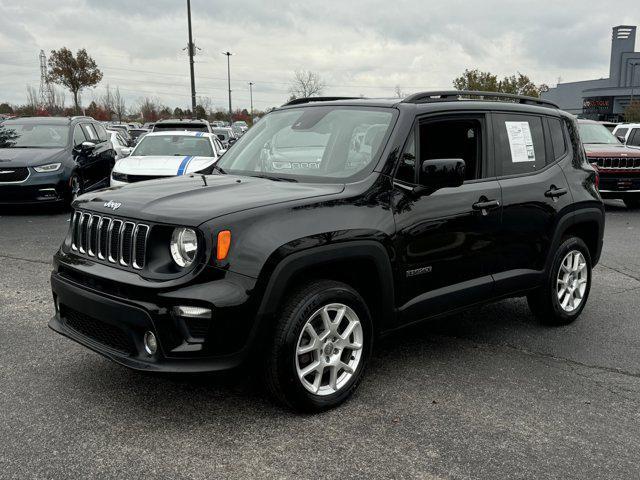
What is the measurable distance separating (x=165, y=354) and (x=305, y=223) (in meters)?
0.99

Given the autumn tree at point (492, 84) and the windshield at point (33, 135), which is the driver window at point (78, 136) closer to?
the windshield at point (33, 135)

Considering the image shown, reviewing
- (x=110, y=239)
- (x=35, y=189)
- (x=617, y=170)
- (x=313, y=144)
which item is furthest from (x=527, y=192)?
(x=617, y=170)

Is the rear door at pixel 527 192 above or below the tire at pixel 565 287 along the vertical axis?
above

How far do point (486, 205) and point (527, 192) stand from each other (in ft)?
1.83

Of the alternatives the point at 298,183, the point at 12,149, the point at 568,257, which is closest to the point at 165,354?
the point at 298,183

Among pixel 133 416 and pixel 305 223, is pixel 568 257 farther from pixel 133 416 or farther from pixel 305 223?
pixel 133 416

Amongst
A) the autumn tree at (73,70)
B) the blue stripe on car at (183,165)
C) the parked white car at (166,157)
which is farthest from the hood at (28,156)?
the autumn tree at (73,70)

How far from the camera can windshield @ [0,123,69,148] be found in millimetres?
11859

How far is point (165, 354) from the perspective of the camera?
10.5ft

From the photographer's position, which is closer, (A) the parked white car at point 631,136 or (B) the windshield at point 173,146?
(B) the windshield at point 173,146

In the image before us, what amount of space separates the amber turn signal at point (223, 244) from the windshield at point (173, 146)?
8.34m

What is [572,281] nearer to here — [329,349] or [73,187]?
[329,349]

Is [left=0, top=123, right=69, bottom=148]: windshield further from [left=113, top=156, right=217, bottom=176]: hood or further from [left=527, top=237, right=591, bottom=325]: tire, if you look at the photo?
[left=527, top=237, right=591, bottom=325]: tire

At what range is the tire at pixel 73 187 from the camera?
11.4m
